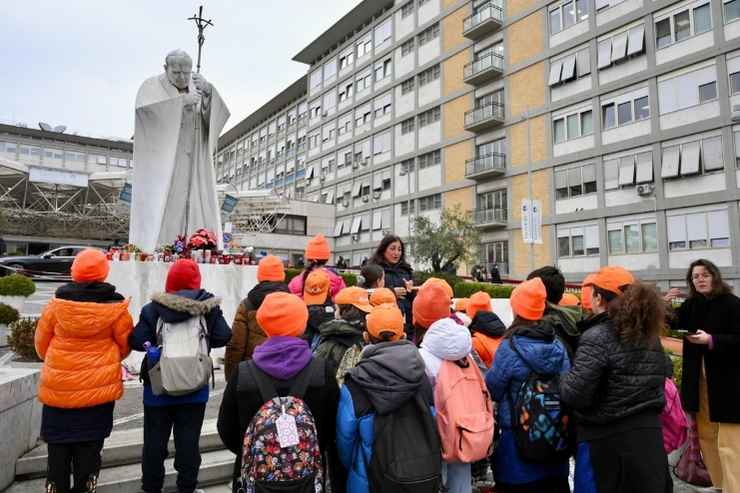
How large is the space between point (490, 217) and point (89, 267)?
1041 inches

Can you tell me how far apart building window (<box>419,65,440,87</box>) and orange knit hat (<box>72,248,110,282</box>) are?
106ft

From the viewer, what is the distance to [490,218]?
28094 millimetres

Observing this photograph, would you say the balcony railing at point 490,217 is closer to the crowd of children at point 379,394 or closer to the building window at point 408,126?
the building window at point 408,126

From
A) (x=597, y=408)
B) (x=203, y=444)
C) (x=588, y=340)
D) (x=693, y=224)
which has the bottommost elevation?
(x=203, y=444)

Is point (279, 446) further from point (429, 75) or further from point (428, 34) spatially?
point (428, 34)

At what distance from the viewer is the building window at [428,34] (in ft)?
109

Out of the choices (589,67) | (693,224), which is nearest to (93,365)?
(693,224)

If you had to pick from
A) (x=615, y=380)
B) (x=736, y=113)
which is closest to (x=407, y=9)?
(x=736, y=113)

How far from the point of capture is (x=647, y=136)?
70.1 feet

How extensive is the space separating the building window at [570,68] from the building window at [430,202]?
992 centimetres

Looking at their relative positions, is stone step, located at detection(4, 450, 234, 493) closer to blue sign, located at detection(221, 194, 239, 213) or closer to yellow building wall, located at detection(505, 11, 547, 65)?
blue sign, located at detection(221, 194, 239, 213)

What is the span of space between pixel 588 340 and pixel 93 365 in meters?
3.00

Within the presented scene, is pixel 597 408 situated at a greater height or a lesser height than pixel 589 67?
lesser

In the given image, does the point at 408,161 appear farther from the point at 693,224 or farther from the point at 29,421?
the point at 29,421
